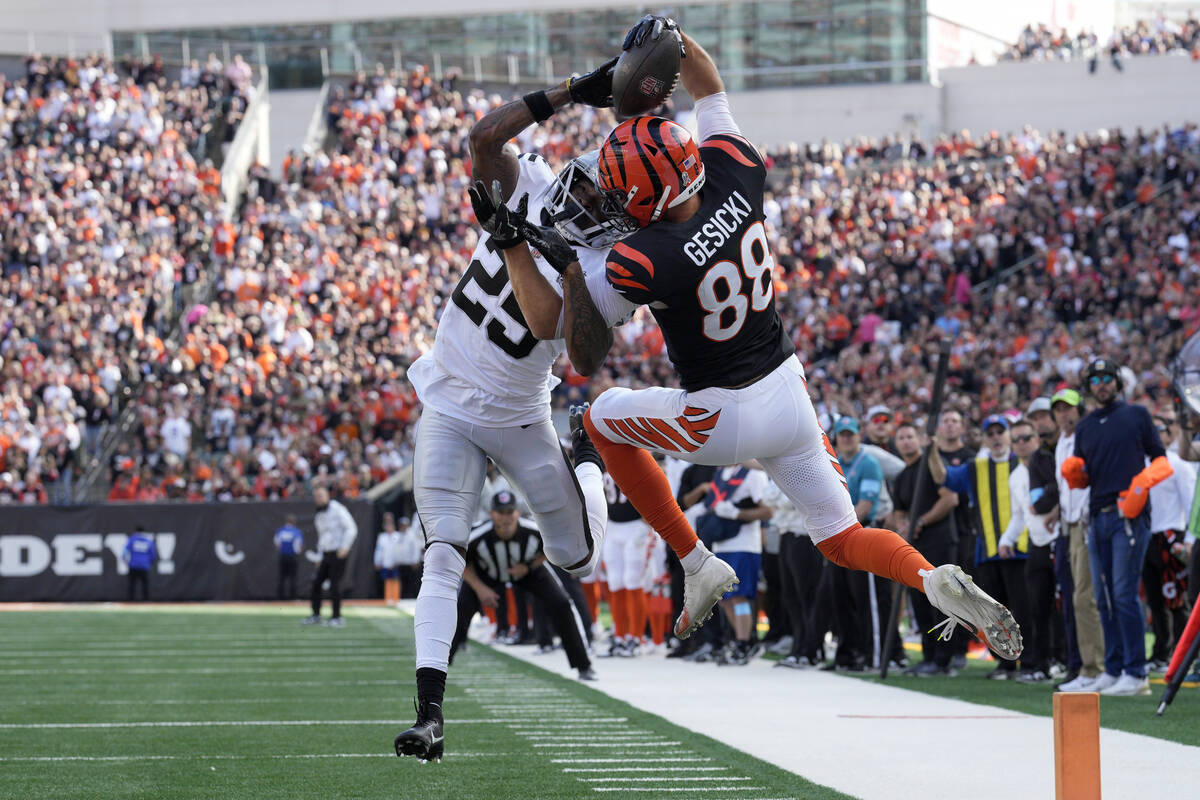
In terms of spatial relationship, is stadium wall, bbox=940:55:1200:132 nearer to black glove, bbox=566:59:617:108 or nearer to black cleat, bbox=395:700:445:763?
black glove, bbox=566:59:617:108

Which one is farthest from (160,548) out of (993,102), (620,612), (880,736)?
(993,102)

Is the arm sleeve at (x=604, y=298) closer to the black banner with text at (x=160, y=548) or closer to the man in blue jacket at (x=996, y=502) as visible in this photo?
the man in blue jacket at (x=996, y=502)

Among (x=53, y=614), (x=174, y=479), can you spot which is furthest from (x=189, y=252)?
(x=53, y=614)

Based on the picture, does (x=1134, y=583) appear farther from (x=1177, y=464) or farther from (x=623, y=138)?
(x=623, y=138)

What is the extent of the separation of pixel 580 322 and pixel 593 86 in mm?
844

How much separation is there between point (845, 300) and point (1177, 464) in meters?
14.3

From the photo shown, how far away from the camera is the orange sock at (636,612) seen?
1376cm

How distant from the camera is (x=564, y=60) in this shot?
38969mm

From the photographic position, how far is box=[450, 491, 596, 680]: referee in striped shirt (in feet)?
34.9

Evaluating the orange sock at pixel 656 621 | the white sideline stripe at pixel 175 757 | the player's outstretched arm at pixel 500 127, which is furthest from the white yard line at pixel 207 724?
the orange sock at pixel 656 621

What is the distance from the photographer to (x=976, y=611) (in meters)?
5.22

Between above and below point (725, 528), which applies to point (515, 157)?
above

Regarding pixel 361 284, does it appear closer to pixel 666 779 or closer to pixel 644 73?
pixel 666 779

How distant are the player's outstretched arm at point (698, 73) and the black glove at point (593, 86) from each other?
1.04 feet
